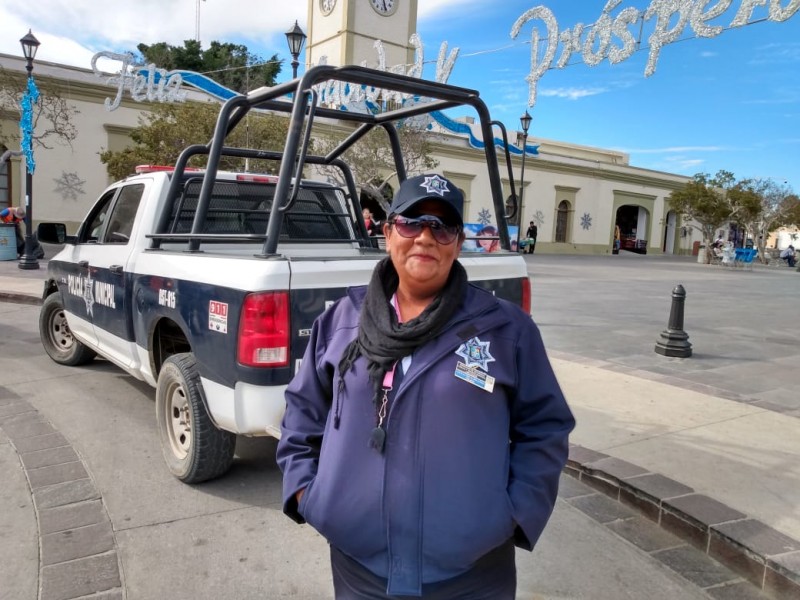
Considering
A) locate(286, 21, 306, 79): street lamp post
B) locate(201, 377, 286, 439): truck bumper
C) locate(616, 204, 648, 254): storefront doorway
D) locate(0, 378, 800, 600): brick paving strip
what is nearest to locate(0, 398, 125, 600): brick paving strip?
locate(0, 378, 800, 600): brick paving strip

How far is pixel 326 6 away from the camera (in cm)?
3919

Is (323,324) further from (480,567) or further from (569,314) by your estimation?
(569,314)

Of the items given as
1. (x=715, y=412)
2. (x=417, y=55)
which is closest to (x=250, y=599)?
(x=715, y=412)

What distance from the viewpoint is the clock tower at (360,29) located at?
36.7 metres

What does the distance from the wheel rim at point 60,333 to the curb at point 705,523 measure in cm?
536

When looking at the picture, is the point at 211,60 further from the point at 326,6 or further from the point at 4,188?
the point at 4,188

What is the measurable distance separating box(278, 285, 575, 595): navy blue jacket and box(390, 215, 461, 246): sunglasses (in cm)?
18

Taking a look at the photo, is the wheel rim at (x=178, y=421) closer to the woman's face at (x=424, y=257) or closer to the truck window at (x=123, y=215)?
the truck window at (x=123, y=215)

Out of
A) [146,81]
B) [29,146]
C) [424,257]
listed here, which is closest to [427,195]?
[424,257]

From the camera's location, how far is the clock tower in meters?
36.7

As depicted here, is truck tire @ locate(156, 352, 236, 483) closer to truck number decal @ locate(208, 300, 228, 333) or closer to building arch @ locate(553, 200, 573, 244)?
truck number decal @ locate(208, 300, 228, 333)

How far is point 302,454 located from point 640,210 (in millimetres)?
48541

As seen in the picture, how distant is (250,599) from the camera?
2.84 meters

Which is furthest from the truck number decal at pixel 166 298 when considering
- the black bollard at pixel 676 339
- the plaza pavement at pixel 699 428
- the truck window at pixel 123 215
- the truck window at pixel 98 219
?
the black bollard at pixel 676 339
